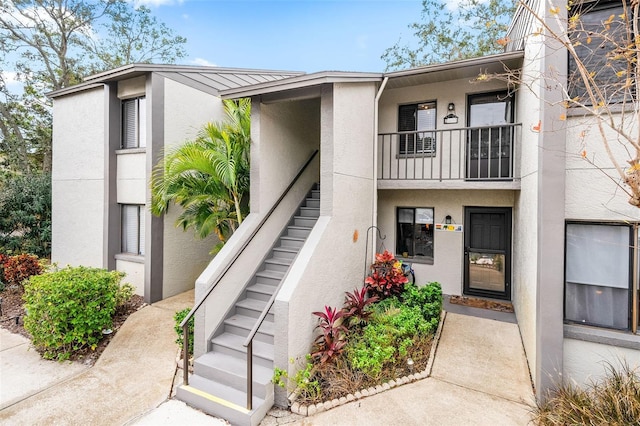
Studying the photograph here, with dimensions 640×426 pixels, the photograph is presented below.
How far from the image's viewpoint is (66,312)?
5539 mm

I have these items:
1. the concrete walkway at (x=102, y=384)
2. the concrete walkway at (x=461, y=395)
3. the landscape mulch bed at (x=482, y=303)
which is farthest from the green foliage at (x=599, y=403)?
the concrete walkway at (x=102, y=384)

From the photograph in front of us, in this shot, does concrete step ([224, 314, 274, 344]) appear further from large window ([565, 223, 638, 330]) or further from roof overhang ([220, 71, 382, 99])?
large window ([565, 223, 638, 330])

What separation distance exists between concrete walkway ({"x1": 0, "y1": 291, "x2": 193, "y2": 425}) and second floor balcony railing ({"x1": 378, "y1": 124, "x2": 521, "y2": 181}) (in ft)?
20.2

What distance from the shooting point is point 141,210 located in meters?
8.66

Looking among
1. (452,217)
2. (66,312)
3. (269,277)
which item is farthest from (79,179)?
(452,217)

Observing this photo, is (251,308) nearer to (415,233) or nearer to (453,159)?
(415,233)

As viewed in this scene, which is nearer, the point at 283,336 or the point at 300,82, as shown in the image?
the point at 283,336

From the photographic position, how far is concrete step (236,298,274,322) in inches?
215

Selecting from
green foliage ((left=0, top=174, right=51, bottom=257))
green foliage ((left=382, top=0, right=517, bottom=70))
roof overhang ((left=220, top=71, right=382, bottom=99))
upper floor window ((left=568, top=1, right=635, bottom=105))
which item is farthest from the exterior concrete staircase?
green foliage ((left=382, top=0, right=517, bottom=70))

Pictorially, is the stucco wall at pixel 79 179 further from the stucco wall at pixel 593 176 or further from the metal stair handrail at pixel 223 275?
the stucco wall at pixel 593 176

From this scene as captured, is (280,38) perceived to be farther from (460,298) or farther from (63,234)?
(460,298)

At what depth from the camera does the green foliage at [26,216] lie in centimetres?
1068

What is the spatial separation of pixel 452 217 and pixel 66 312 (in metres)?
8.27

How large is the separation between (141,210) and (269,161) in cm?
459
